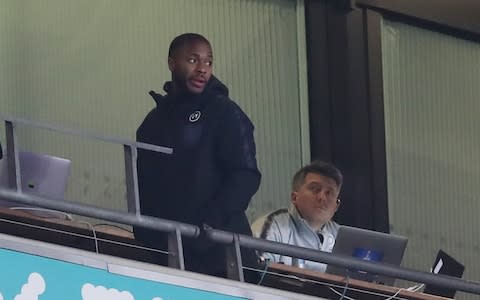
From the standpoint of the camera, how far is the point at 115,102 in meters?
9.12

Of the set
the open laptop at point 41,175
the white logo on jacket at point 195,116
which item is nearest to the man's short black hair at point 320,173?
the white logo on jacket at point 195,116

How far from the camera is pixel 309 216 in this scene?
Result: 7.11m

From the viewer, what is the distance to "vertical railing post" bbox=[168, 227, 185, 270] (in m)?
5.60

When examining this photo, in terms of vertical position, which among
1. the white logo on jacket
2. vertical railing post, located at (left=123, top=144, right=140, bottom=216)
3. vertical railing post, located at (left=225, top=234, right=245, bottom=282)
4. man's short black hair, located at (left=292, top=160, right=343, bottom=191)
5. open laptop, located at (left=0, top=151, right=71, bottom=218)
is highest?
man's short black hair, located at (left=292, top=160, right=343, bottom=191)

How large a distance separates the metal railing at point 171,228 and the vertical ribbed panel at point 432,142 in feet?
13.4

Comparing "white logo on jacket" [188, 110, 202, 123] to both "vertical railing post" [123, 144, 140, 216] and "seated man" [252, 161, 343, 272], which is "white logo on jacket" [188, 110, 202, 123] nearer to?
"vertical railing post" [123, 144, 140, 216]

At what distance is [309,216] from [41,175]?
1577mm

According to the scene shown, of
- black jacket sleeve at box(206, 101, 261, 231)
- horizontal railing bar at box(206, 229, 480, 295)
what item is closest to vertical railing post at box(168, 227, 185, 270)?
horizontal railing bar at box(206, 229, 480, 295)

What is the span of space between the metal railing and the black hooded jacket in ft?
0.77

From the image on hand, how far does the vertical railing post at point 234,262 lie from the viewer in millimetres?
5715

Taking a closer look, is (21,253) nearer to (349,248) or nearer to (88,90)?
(349,248)

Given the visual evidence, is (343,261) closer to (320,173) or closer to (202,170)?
(202,170)

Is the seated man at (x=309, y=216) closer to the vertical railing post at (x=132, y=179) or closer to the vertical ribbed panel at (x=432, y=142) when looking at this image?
the vertical railing post at (x=132, y=179)

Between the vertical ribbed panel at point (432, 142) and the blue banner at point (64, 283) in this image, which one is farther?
the vertical ribbed panel at point (432, 142)
